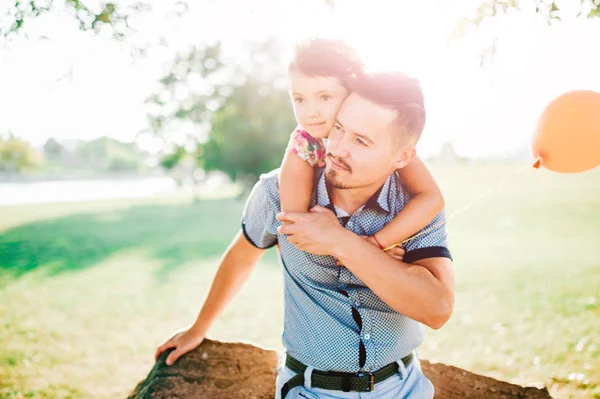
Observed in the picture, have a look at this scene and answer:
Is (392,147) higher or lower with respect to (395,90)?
lower

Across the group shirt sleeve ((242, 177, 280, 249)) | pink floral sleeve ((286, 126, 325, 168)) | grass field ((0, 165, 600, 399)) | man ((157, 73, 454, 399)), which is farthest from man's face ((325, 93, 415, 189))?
grass field ((0, 165, 600, 399))

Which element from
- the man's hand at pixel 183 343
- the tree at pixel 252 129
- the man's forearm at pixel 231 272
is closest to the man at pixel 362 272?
the man's forearm at pixel 231 272

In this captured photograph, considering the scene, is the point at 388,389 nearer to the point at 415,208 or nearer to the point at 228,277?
the point at 415,208

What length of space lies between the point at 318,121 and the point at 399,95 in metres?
0.54

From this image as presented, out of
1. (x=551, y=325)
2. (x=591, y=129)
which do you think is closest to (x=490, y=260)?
(x=551, y=325)

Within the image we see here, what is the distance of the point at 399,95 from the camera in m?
2.03

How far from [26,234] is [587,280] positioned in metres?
18.3

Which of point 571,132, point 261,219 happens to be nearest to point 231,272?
point 261,219

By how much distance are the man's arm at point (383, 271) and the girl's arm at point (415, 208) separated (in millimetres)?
158

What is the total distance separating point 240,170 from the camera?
31656 millimetres

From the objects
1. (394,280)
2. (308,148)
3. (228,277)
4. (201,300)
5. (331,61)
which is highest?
(331,61)

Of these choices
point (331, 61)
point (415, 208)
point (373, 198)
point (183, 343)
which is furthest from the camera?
point (183, 343)

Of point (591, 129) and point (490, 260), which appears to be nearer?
point (591, 129)

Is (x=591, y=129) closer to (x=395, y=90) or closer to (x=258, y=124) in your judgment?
(x=395, y=90)
